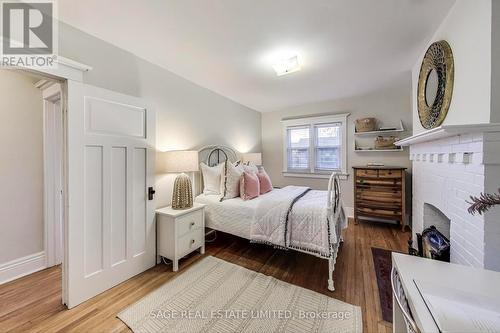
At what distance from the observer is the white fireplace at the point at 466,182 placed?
1.19 metres

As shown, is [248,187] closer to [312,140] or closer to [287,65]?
[287,65]

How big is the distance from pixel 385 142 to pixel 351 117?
794 millimetres

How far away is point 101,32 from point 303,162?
13.2 feet

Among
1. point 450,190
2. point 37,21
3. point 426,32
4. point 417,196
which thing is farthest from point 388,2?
point 37,21

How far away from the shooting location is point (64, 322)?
60.2 inches

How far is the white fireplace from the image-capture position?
1188mm

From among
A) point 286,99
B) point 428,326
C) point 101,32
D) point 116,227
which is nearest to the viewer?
point 428,326

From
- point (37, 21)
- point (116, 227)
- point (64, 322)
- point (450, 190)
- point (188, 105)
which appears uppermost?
point (37, 21)


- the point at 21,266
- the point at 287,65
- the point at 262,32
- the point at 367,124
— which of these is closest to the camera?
the point at 262,32

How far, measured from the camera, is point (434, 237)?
1.95 metres

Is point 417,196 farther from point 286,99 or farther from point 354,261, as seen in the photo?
point 286,99

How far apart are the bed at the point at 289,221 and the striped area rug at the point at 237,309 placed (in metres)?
0.34

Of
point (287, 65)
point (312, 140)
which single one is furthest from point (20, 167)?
point (312, 140)

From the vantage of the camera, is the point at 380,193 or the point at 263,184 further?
the point at 380,193
